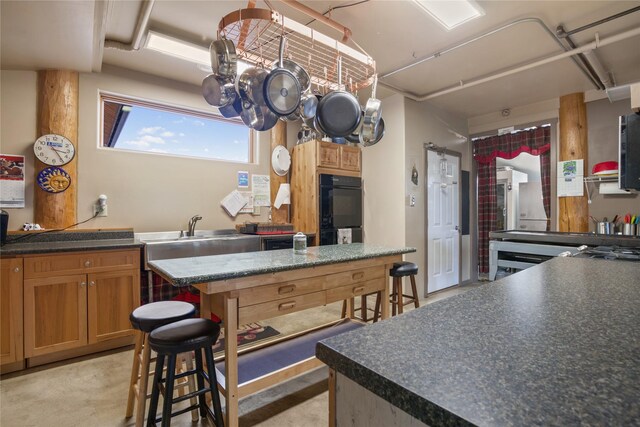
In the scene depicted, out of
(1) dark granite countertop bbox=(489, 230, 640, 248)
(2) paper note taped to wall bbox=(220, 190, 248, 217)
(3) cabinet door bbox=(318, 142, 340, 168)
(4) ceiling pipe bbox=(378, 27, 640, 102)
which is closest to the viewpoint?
(1) dark granite countertop bbox=(489, 230, 640, 248)

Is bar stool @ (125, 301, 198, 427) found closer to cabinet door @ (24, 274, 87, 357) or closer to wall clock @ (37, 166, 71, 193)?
cabinet door @ (24, 274, 87, 357)

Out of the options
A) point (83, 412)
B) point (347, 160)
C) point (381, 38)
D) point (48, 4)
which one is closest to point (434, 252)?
point (347, 160)

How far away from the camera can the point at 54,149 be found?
298 cm

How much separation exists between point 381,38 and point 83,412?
3.49m

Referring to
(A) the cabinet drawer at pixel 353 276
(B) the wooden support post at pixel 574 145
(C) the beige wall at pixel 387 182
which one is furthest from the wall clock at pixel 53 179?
(B) the wooden support post at pixel 574 145

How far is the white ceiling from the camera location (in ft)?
7.66

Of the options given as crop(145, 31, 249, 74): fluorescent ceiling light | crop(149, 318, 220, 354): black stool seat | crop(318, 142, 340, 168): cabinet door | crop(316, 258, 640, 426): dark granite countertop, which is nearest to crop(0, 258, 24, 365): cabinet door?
crop(149, 318, 220, 354): black stool seat

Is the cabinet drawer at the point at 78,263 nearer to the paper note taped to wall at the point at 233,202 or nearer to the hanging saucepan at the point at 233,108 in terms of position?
the paper note taped to wall at the point at 233,202

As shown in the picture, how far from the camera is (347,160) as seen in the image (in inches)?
174

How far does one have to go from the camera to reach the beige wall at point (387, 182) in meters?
4.29

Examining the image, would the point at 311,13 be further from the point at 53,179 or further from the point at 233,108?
the point at 53,179

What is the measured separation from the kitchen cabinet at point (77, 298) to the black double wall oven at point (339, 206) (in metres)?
2.14

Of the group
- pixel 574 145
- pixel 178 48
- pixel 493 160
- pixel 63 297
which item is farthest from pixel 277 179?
pixel 574 145

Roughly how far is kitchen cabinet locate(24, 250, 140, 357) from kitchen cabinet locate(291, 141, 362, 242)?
6.55 feet
